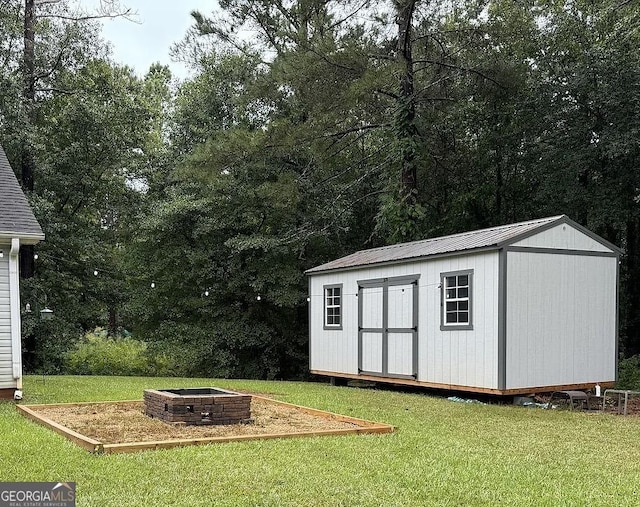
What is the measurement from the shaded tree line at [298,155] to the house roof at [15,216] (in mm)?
6297

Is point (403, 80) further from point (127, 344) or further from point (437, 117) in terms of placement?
point (127, 344)

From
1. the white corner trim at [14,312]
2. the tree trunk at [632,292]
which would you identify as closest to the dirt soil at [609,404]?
the tree trunk at [632,292]

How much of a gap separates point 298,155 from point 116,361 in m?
7.43

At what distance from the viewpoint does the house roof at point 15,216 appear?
9.55 metres

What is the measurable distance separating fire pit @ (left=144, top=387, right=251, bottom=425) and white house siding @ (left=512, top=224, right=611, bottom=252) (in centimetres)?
479

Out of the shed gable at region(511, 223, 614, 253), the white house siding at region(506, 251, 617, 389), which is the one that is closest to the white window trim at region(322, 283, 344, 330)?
the white house siding at region(506, 251, 617, 389)

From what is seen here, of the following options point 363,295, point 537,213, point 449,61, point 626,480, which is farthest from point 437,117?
point 626,480

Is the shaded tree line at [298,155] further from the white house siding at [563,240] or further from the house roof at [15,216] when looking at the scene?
the house roof at [15,216]

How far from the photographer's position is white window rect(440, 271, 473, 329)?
Result: 35.0 feet

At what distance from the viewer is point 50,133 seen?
18828mm

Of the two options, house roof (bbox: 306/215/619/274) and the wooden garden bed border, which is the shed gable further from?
the wooden garden bed border

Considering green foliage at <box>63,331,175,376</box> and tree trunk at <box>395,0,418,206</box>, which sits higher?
tree trunk at <box>395,0,418,206</box>

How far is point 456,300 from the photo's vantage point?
35.7 ft

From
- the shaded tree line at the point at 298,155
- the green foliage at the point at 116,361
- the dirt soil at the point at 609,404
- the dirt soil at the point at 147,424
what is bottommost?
the green foliage at the point at 116,361
